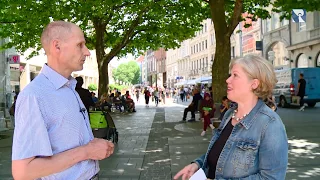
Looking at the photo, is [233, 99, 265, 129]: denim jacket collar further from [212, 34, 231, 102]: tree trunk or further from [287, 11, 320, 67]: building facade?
[287, 11, 320, 67]: building facade

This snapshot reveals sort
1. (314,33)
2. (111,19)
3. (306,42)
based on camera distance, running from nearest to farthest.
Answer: (111,19) < (314,33) < (306,42)

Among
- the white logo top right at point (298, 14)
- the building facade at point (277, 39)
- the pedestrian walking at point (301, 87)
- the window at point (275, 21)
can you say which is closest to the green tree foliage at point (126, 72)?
the building facade at point (277, 39)

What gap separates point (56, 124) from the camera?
189 centimetres

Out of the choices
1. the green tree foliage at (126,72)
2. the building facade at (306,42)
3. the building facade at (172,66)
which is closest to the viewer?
the building facade at (306,42)

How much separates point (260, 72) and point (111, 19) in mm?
22312

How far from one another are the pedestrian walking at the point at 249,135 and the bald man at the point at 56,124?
2.45 ft

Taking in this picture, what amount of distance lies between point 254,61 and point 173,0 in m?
17.5

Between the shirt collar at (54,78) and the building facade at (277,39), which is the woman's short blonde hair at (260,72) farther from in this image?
the building facade at (277,39)

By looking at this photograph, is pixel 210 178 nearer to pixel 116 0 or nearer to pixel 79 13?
pixel 116 0

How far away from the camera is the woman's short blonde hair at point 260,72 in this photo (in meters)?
2.37

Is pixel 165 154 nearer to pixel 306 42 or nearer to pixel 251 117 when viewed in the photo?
pixel 251 117

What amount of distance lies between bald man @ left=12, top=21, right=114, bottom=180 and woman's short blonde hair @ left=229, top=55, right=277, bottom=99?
1005 mm

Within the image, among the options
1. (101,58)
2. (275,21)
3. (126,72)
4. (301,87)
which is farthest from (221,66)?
(126,72)

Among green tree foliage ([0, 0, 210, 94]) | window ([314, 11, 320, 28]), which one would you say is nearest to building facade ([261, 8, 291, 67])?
window ([314, 11, 320, 28])
